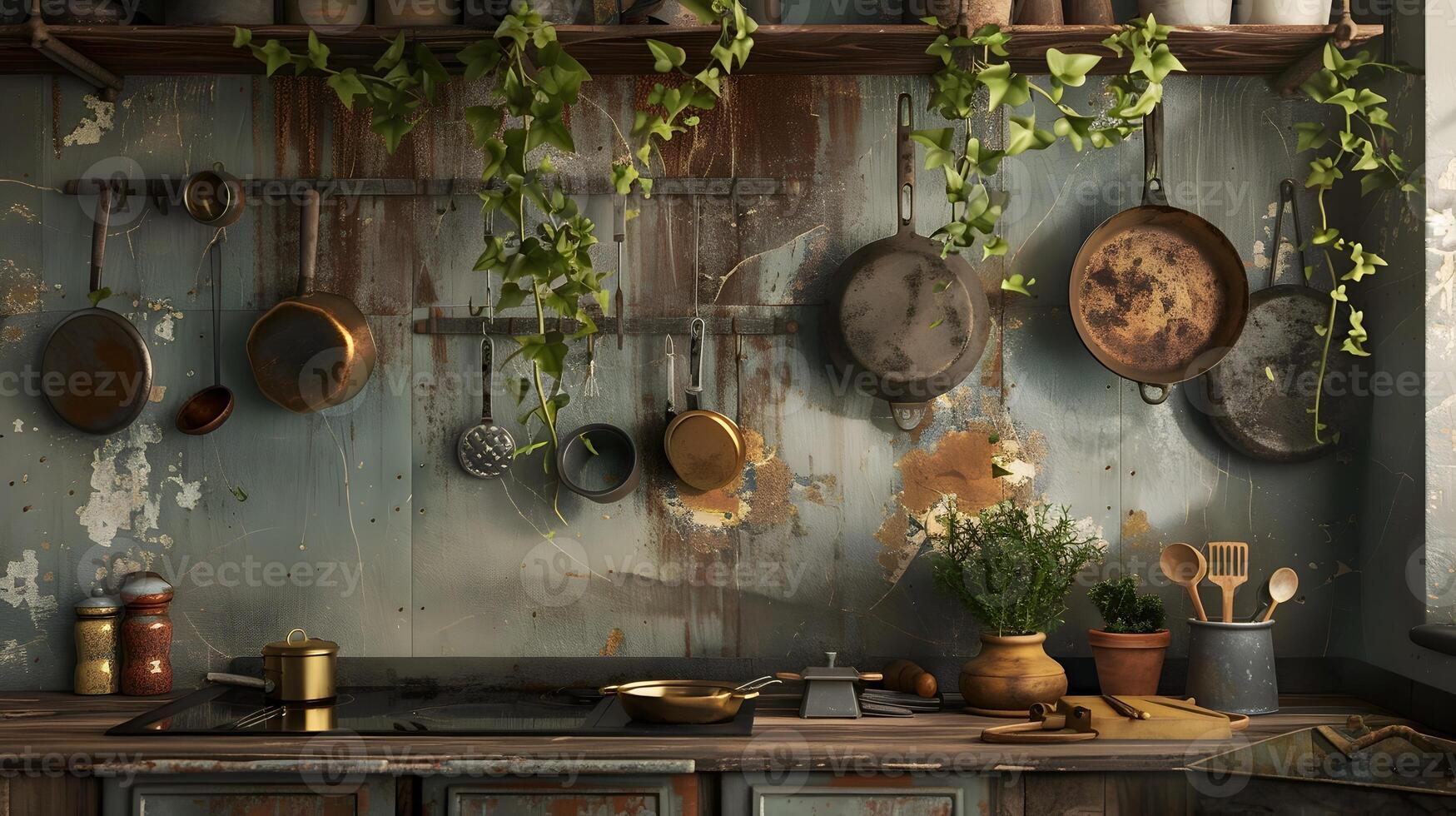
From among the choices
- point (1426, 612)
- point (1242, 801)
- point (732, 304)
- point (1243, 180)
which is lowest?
point (1242, 801)

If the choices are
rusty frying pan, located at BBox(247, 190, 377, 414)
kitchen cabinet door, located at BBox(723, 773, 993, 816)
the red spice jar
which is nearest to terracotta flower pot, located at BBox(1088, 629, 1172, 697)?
kitchen cabinet door, located at BBox(723, 773, 993, 816)

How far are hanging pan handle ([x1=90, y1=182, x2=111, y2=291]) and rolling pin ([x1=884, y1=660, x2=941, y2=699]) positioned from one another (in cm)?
191

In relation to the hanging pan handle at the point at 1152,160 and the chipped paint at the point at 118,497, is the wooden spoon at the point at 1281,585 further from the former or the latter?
the chipped paint at the point at 118,497

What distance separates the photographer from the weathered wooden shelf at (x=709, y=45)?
2350 mm

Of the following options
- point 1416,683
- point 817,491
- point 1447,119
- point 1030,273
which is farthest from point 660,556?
point 1447,119

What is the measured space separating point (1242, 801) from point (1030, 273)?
1.21m

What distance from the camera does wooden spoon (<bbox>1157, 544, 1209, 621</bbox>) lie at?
2.46 meters

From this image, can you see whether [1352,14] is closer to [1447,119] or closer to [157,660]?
[1447,119]

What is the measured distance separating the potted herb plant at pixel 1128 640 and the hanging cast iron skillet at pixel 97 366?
83.6 inches

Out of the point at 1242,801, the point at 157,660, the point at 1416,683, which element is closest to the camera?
the point at 1242,801

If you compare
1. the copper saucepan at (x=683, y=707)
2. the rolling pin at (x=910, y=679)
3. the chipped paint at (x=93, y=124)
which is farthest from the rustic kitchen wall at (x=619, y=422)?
the copper saucepan at (x=683, y=707)

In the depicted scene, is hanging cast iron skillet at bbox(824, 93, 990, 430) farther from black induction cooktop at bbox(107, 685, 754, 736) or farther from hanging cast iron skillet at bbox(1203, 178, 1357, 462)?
black induction cooktop at bbox(107, 685, 754, 736)

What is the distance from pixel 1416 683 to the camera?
2.32 meters

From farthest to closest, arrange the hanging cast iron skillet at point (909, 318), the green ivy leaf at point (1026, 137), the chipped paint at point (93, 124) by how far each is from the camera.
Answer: the chipped paint at point (93, 124) → the hanging cast iron skillet at point (909, 318) → the green ivy leaf at point (1026, 137)
